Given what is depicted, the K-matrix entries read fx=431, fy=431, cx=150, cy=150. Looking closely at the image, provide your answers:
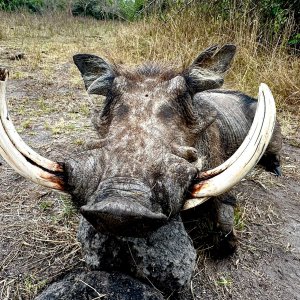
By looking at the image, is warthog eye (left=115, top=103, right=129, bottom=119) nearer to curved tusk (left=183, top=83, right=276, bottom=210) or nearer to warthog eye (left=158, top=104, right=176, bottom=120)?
warthog eye (left=158, top=104, right=176, bottom=120)

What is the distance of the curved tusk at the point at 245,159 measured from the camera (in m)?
1.56

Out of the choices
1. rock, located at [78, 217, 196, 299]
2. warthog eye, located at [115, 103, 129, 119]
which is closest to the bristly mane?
warthog eye, located at [115, 103, 129, 119]

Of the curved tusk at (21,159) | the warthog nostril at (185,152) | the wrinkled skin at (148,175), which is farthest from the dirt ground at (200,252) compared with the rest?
the warthog nostril at (185,152)

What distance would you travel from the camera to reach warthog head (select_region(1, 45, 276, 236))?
1.44 m

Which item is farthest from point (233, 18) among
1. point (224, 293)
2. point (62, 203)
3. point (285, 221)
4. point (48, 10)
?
point (48, 10)

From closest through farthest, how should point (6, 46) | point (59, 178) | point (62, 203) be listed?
point (59, 178) → point (62, 203) → point (6, 46)

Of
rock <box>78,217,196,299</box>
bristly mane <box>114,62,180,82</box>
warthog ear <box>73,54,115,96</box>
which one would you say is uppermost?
bristly mane <box>114,62,180,82</box>

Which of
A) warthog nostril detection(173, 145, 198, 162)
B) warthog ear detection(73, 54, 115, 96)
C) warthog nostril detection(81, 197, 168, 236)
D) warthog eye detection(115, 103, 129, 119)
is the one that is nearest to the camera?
warthog nostril detection(81, 197, 168, 236)

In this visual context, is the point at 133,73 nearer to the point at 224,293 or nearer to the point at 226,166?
the point at 226,166

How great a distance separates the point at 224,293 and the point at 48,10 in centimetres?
1346

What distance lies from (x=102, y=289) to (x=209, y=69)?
55.5 inches

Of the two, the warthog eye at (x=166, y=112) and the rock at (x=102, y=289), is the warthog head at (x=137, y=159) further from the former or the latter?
the rock at (x=102, y=289)

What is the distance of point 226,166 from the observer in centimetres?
162

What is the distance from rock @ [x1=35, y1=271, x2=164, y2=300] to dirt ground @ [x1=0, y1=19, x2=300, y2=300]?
1.06 feet
